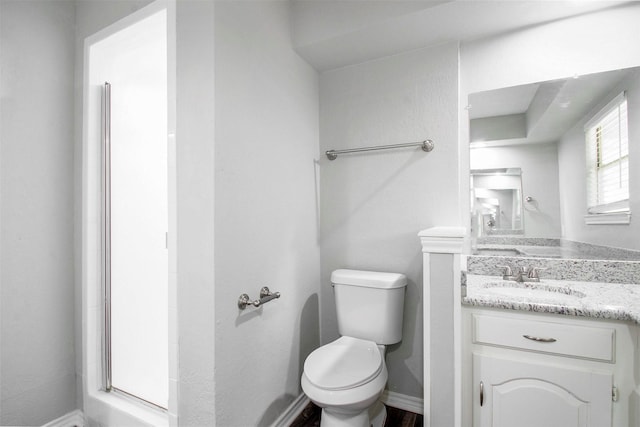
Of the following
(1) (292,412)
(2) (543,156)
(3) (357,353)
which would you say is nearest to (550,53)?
(2) (543,156)

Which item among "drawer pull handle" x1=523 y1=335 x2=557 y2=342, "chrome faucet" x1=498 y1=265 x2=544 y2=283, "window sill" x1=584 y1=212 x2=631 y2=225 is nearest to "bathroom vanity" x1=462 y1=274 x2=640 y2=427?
"drawer pull handle" x1=523 y1=335 x2=557 y2=342

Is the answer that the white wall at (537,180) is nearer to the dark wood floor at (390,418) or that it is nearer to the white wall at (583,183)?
the white wall at (583,183)

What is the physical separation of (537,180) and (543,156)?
0.14 m

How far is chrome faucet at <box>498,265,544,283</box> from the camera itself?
5.08 ft

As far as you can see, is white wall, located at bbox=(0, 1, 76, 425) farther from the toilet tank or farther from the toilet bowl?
the toilet tank

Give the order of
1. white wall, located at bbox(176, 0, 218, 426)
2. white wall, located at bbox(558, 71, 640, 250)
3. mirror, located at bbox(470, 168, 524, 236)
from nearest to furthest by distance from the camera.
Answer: white wall, located at bbox(176, 0, 218, 426) < white wall, located at bbox(558, 71, 640, 250) < mirror, located at bbox(470, 168, 524, 236)

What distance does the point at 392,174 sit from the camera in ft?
5.93

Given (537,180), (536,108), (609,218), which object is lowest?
(609,218)

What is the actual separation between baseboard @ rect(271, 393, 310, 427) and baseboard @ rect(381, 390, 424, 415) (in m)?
0.51

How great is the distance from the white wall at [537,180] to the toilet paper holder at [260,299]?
1432 mm

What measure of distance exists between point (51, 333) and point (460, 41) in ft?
9.06

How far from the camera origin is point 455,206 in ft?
5.42

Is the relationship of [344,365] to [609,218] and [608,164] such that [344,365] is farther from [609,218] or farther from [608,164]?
[608,164]

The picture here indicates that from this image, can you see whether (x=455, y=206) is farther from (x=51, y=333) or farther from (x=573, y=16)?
(x=51, y=333)
